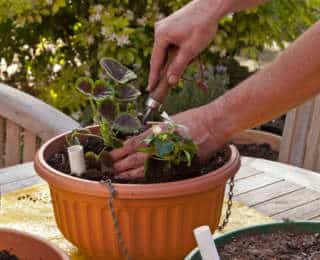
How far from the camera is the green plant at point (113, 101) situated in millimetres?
1218

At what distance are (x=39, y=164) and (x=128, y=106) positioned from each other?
0.20 m

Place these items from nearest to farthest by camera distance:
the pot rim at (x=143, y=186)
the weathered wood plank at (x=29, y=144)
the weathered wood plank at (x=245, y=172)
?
the pot rim at (x=143, y=186) → the weathered wood plank at (x=245, y=172) → the weathered wood plank at (x=29, y=144)

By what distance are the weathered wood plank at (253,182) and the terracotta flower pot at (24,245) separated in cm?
73

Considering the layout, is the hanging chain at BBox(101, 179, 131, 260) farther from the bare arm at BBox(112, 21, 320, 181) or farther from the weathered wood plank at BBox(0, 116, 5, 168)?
the weathered wood plank at BBox(0, 116, 5, 168)

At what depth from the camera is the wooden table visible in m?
1.57

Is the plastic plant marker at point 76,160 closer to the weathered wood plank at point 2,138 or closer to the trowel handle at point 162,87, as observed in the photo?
the trowel handle at point 162,87

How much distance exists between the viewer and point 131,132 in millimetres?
1251

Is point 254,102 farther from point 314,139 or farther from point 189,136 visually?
point 314,139

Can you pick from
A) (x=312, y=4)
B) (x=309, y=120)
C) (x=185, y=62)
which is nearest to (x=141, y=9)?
(x=312, y=4)

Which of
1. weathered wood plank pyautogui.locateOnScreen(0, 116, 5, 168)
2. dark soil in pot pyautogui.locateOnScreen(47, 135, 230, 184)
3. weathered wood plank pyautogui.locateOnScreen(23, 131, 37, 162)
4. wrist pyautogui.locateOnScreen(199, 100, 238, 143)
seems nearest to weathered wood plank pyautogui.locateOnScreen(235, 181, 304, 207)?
dark soil in pot pyautogui.locateOnScreen(47, 135, 230, 184)

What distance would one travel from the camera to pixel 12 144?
2.02m

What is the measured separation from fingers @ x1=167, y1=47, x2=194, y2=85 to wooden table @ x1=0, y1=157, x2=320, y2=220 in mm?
415

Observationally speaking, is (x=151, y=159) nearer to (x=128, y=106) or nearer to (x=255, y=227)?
(x=128, y=106)

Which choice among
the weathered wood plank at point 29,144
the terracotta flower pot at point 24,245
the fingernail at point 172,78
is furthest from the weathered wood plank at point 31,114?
the terracotta flower pot at point 24,245
